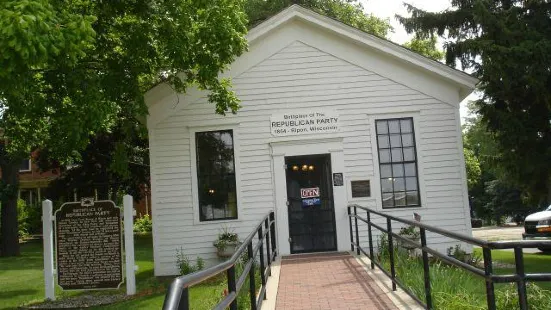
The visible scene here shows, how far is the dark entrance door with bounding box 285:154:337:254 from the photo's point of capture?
12.8m

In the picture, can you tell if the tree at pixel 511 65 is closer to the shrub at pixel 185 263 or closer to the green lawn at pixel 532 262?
the green lawn at pixel 532 262

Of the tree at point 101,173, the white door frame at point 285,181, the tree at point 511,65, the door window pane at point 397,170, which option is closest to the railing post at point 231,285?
the white door frame at point 285,181

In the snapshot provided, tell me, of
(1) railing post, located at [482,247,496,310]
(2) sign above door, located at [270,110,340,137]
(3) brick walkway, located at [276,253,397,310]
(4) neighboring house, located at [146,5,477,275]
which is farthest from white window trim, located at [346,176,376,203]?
(1) railing post, located at [482,247,496,310]

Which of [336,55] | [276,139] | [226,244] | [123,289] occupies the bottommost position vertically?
[123,289]

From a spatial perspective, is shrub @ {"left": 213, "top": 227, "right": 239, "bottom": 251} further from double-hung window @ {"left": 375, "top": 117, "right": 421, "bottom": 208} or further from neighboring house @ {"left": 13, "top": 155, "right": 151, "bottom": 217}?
neighboring house @ {"left": 13, "top": 155, "right": 151, "bottom": 217}

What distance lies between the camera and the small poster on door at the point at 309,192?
12.9m

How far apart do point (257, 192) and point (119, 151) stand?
3.48m

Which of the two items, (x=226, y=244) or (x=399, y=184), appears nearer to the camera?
(x=226, y=244)

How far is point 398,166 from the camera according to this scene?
12891 millimetres

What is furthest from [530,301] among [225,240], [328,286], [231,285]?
[225,240]

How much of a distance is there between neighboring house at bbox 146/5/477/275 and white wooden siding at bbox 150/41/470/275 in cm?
2

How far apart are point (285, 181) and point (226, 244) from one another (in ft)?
6.26

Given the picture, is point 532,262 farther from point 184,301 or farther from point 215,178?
point 184,301

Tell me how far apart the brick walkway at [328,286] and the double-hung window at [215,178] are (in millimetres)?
2073
